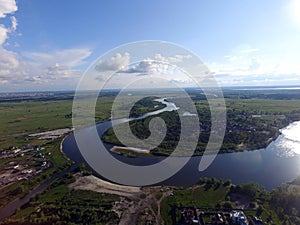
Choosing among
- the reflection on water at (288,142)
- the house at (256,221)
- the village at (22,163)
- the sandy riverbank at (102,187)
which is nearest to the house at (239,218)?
the house at (256,221)

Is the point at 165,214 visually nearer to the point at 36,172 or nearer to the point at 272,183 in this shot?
the point at 272,183

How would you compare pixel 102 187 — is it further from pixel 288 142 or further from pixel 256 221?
pixel 288 142

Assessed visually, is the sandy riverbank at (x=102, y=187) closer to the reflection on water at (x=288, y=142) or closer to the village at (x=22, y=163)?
the village at (x=22, y=163)

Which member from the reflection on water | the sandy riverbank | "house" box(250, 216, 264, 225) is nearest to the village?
the sandy riverbank

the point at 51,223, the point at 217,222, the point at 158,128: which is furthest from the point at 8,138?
the point at 217,222

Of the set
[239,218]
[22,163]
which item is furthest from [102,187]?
[22,163]
